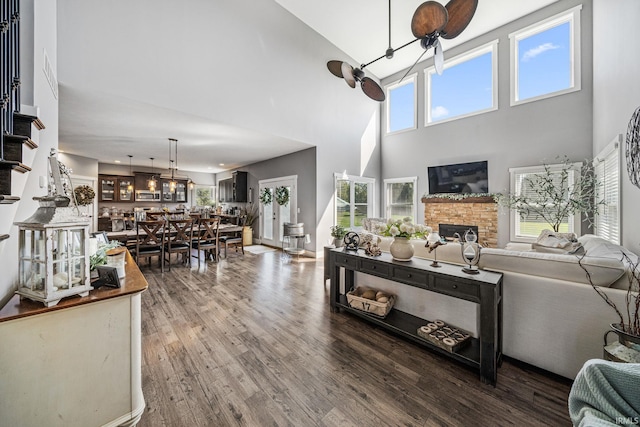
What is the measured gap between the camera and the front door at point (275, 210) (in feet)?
22.0

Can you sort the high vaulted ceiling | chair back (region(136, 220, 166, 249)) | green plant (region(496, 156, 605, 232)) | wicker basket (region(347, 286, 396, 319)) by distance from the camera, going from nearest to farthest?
wicker basket (region(347, 286, 396, 319))
the high vaulted ceiling
green plant (region(496, 156, 605, 232))
chair back (region(136, 220, 166, 249))

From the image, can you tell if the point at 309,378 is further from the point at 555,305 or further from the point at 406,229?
the point at 555,305

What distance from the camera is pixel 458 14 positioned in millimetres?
2455

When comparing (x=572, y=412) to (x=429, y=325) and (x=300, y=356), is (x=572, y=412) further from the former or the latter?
(x=300, y=356)

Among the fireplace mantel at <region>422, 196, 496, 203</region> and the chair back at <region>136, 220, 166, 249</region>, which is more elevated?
the fireplace mantel at <region>422, 196, 496, 203</region>

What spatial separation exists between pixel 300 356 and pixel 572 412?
1.70 metres

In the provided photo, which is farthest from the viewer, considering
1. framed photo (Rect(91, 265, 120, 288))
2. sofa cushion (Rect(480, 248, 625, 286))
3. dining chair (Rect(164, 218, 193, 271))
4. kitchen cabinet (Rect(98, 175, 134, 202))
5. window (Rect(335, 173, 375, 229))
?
kitchen cabinet (Rect(98, 175, 134, 202))

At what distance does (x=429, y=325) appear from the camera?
88.4 inches

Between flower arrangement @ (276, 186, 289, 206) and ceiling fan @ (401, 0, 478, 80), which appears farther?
flower arrangement @ (276, 186, 289, 206)

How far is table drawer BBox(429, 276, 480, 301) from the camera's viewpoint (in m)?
1.82

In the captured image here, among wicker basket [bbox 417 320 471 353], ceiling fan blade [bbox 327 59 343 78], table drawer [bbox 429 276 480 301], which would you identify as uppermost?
ceiling fan blade [bbox 327 59 343 78]

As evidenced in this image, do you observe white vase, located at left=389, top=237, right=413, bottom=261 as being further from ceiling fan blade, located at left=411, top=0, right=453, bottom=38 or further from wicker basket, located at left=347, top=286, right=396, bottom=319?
ceiling fan blade, located at left=411, top=0, right=453, bottom=38

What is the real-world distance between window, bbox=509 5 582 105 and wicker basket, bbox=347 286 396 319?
227 inches

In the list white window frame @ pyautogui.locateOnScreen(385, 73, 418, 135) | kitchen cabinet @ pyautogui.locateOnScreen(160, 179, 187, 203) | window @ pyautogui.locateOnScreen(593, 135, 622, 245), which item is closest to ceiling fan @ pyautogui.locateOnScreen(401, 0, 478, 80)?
window @ pyautogui.locateOnScreen(593, 135, 622, 245)
